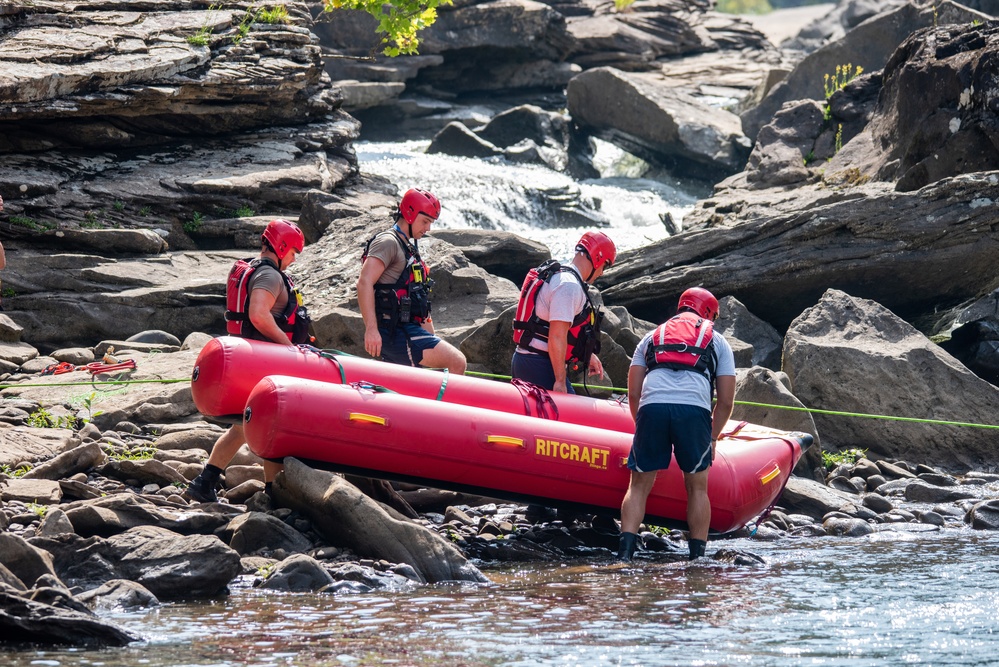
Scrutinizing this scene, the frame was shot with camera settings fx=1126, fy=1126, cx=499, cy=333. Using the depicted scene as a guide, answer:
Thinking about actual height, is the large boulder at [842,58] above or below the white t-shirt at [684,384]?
above

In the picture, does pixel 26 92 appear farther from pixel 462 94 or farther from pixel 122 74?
pixel 462 94

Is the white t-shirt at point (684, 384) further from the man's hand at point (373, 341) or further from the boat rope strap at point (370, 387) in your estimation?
the man's hand at point (373, 341)

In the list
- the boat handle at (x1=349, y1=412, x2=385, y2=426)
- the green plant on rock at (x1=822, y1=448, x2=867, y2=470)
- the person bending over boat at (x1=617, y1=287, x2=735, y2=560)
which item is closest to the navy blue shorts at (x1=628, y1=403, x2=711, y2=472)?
the person bending over boat at (x1=617, y1=287, x2=735, y2=560)

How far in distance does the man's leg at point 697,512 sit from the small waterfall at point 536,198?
29.1 ft

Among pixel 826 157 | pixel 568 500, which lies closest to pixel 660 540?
pixel 568 500

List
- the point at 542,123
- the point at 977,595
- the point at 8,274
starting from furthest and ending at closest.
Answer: the point at 542,123, the point at 8,274, the point at 977,595

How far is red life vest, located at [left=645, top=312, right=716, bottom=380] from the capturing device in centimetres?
653

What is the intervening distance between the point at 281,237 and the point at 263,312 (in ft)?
1.60

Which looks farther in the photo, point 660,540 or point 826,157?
point 826,157

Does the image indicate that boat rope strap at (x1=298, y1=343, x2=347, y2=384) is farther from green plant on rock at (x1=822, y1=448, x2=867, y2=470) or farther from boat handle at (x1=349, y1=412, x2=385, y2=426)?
green plant on rock at (x1=822, y1=448, x2=867, y2=470)

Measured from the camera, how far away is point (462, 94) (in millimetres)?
27219

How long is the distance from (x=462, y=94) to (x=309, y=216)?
15.2 m

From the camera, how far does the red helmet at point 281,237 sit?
23.3 ft

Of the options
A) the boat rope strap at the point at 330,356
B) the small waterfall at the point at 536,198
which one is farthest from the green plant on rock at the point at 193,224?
the boat rope strap at the point at 330,356
